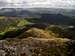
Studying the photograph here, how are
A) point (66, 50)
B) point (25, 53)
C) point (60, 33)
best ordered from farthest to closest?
1. point (60, 33)
2. point (66, 50)
3. point (25, 53)

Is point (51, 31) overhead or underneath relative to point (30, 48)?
underneath

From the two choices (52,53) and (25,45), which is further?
(25,45)

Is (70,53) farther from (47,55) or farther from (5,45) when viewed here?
(5,45)

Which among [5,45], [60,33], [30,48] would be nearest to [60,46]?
[30,48]

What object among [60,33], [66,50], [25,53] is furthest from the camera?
[60,33]

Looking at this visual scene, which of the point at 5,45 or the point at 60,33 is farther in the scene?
the point at 60,33

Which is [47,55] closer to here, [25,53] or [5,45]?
[25,53]

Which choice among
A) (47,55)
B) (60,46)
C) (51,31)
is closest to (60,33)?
(51,31)

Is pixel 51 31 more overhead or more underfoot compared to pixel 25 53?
more underfoot
